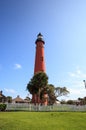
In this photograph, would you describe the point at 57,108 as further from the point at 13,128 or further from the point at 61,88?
the point at 61,88

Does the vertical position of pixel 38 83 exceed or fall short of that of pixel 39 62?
it falls short

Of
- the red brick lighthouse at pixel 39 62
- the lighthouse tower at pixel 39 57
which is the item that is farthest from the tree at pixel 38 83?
the lighthouse tower at pixel 39 57

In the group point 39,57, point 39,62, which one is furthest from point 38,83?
point 39,57

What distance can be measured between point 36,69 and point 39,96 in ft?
20.9

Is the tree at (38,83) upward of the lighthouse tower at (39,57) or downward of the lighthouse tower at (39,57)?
downward

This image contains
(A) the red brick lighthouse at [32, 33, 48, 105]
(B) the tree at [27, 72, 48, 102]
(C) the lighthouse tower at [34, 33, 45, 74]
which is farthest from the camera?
(C) the lighthouse tower at [34, 33, 45, 74]

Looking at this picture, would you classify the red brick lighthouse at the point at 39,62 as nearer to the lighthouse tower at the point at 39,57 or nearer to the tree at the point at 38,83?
the lighthouse tower at the point at 39,57

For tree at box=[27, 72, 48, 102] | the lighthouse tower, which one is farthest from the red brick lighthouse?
tree at box=[27, 72, 48, 102]

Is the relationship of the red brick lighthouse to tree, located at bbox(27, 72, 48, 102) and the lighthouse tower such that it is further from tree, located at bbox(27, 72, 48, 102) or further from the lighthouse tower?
tree, located at bbox(27, 72, 48, 102)

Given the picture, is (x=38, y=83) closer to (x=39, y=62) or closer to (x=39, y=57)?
(x=39, y=62)

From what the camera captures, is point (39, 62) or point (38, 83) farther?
point (39, 62)

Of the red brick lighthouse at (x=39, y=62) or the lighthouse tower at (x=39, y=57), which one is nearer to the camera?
the red brick lighthouse at (x=39, y=62)

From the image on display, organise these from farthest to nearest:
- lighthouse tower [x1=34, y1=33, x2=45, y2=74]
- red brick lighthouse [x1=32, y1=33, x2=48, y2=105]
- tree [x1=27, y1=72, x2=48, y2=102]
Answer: lighthouse tower [x1=34, y1=33, x2=45, y2=74]
red brick lighthouse [x1=32, y1=33, x2=48, y2=105]
tree [x1=27, y1=72, x2=48, y2=102]

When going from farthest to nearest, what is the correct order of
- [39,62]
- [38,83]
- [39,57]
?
[39,57] → [39,62] → [38,83]
